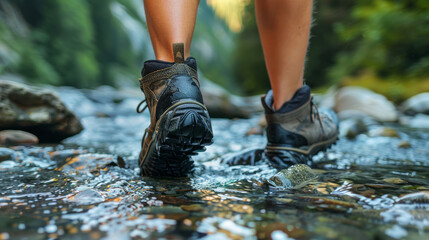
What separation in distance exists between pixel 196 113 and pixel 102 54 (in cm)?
2390

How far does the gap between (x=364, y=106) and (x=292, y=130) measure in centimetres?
536

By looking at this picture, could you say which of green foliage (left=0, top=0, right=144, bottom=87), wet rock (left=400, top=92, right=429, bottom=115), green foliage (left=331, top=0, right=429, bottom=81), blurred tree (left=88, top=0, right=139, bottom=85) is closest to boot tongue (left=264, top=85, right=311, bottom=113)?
wet rock (left=400, top=92, right=429, bottom=115)

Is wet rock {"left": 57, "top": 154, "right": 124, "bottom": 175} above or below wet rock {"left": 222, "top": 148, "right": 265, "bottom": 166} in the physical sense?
below

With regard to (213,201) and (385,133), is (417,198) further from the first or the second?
(385,133)

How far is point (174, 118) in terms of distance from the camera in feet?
3.96

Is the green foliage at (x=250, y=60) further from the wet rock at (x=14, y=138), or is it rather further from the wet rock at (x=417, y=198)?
the wet rock at (x=417, y=198)

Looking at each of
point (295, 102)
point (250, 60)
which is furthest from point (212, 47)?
point (295, 102)

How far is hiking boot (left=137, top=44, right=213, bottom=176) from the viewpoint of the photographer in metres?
1.20

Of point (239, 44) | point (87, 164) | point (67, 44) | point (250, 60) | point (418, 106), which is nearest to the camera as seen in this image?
point (87, 164)

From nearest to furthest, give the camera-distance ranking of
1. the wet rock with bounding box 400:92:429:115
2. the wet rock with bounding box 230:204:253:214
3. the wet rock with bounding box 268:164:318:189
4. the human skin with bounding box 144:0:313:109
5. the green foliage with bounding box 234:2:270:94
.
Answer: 1. the wet rock with bounding box 230:204:253:214
2. the wet rock with bounding box 268:164:318:189
3. the human skin with bounding box 144:0:313:109
4. the wet rock with bounding box 400:92:429:115
5. the green foliage with bounding box 234:2:270:94

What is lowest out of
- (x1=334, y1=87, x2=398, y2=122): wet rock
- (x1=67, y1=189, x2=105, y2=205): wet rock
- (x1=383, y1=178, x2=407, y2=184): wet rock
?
(x1=67, y1=189, x2=105, y2=205): wet rock

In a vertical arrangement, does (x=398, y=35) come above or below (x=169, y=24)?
above

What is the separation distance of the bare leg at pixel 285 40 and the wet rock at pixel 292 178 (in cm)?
52

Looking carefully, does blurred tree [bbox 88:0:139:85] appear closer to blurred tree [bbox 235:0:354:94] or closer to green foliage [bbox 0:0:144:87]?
green foliage [bbox 0:0:144:87]
